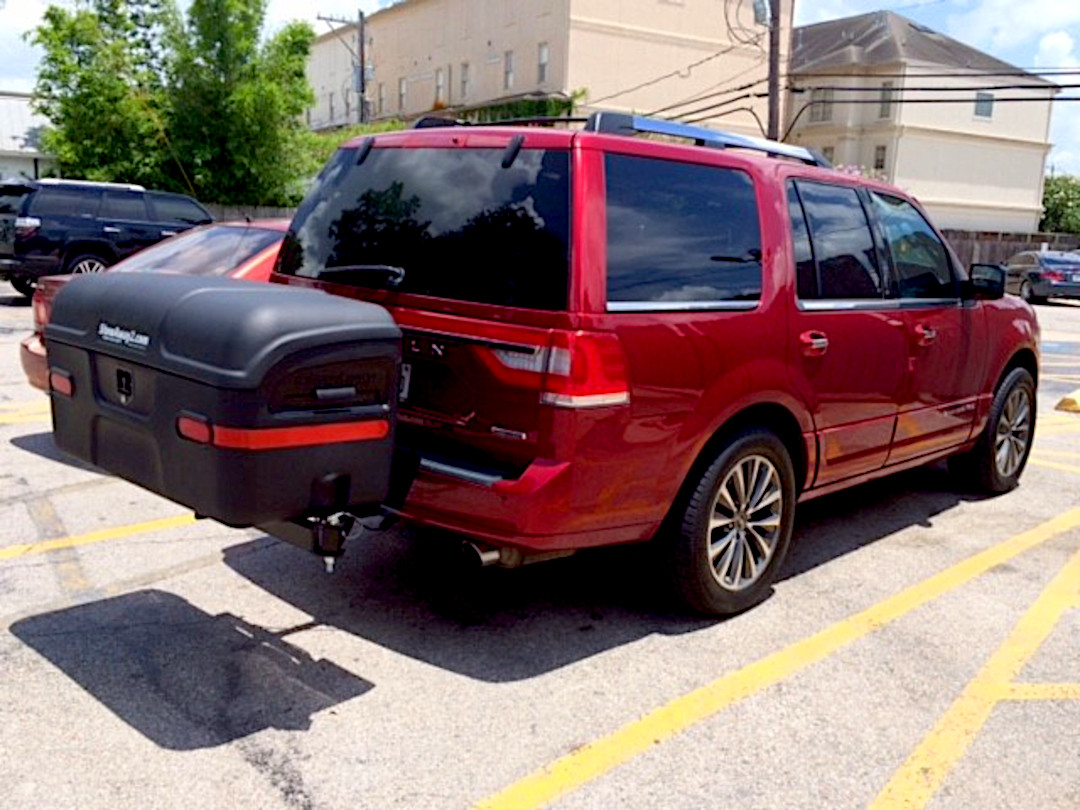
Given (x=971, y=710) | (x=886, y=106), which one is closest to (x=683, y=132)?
(x=971, y=710)

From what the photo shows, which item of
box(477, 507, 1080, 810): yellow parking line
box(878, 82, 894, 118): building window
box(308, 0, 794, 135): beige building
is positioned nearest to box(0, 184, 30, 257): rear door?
box(477, 507, 1080, 810): yellow parking line

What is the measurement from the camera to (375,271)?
416 centimetres

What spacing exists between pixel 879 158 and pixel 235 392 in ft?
157

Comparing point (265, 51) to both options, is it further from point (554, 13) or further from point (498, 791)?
point (498, 791)

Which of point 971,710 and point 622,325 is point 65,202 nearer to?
point 622,325

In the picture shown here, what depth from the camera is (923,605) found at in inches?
191

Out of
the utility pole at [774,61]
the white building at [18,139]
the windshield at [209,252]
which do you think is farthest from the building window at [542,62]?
the windshield at [209,252]

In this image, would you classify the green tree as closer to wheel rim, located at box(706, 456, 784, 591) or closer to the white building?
the white building

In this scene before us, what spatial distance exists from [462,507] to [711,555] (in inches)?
47.1

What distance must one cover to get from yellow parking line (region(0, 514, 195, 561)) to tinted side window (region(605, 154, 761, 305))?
2761mm

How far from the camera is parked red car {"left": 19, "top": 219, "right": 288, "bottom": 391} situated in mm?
6461

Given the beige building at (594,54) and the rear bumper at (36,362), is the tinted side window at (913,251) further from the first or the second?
the beige building at (594,54)

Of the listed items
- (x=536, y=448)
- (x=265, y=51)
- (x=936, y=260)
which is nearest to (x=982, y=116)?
(x=265, y=51)

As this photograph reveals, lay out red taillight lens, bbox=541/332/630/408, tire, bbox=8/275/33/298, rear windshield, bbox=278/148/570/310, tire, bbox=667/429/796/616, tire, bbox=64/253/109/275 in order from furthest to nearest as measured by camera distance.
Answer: tire, bbox=8/275/33/298 < tire, bbox=64/253/109/275 < tire, bbox=667/429/796/616 < rear windshield, bbox=278/148/570/310 < red taillight lens, bbox=541/332/630/408
